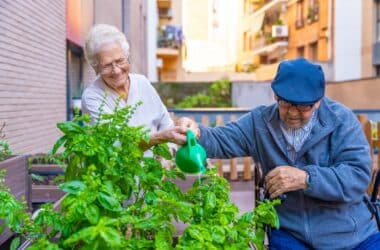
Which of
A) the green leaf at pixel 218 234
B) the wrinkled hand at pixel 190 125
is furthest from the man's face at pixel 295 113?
the green leaf at pixel 218 234

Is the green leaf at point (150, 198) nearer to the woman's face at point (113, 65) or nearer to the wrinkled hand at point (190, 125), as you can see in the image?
the wrinkled hand at point (190, 125)

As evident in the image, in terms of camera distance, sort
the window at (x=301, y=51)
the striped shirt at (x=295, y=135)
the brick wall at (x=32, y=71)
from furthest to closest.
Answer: the window at (x=301, y=51), the brick wall at (x=32, y=71), the striped shirt at (x=295, y=135)

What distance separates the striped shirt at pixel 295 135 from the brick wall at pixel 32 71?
3.29 metres

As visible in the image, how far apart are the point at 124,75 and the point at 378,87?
→ 14264mm

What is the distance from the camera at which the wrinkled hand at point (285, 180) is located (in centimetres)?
202

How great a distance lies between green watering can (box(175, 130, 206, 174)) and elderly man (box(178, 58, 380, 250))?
0.25 m

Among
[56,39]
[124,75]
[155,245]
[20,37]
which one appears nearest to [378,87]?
[56,39]

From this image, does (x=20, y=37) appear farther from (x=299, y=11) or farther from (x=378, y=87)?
(x=299, y=11)

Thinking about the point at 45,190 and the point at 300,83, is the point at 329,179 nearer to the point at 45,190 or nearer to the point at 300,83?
the point at 300,83

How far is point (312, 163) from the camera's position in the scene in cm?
219

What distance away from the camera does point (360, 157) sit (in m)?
2.14

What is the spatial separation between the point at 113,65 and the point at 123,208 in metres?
1.06

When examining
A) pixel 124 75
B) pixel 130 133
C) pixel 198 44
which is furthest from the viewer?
pixel 198 44

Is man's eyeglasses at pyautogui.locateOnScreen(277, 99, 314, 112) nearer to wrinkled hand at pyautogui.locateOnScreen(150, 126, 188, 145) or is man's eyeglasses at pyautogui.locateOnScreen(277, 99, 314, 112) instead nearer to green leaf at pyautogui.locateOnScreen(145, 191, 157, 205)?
wrinkled hand at pyautogui.locateOnScreen(150, 126, 188, 145)
